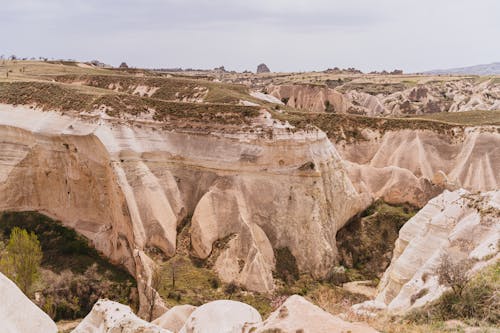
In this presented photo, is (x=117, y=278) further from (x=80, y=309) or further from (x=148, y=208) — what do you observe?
(x=148, y=208)

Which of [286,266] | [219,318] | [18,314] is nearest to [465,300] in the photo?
[219,318]

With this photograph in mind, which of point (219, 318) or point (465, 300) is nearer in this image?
point (465, 300)

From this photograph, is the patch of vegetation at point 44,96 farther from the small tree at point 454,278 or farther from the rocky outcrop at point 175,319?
the small tree at point 454,278

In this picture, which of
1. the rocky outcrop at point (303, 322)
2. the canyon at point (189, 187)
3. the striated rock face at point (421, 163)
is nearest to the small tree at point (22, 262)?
the canyon at point (189, 187)

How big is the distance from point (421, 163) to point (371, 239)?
12.7 meters

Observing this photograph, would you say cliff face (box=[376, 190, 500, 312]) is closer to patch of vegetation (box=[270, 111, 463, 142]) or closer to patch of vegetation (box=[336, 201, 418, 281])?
patch of vegetation (box=[336, 201, 418, 281])

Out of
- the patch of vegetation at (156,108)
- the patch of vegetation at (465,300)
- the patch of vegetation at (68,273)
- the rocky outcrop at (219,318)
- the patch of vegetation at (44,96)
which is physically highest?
the patch of vegetation at (44,96)

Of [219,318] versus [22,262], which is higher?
[219,318]

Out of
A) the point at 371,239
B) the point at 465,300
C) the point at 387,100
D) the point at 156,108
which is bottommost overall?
the point at 371,239

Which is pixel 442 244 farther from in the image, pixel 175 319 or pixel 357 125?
pixel 357 125

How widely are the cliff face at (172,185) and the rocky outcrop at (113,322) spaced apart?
11703 mm

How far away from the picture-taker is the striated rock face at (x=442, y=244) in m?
17.0

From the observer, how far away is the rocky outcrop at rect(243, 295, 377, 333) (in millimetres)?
10383

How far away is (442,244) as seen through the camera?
68.0 ft
